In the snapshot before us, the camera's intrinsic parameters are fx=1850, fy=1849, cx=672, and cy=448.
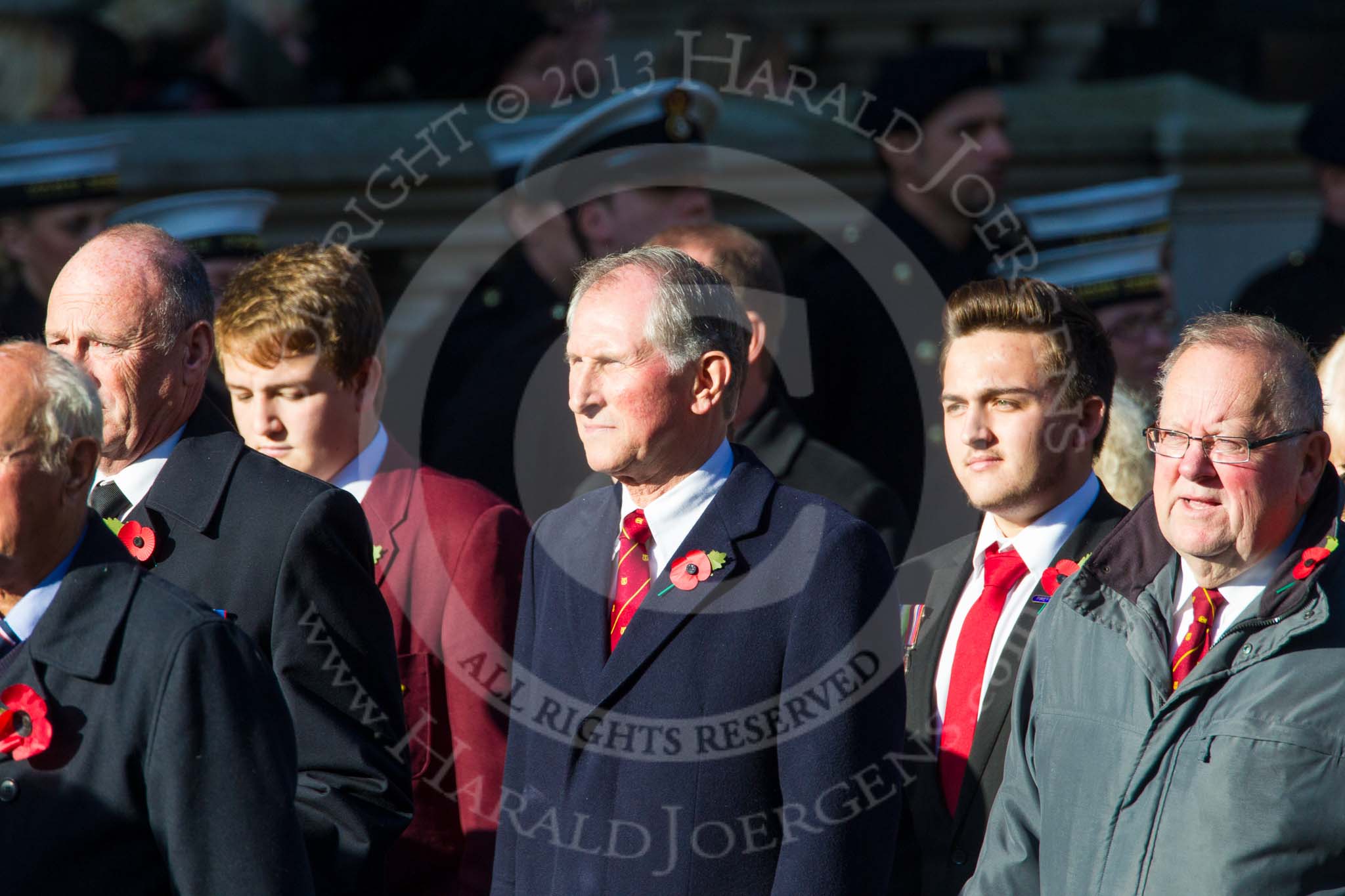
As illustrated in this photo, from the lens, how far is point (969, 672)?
139 inches

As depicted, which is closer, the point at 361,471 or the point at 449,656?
the point at 449,656

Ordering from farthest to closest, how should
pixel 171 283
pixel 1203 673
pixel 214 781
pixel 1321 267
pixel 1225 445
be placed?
pixel 1321 267 < pixel 171 283 < pixel 1225 445 < pixel 1203 673 < pixel 214 781

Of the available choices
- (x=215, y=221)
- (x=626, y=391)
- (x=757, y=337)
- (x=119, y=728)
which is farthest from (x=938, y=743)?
(x=215, y=221)

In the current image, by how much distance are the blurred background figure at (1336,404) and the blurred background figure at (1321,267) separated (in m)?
1.74

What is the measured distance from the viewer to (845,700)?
303cm

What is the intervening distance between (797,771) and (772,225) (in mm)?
3943

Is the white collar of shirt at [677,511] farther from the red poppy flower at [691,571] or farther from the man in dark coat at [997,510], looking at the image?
the man in dark coat at [997,510]

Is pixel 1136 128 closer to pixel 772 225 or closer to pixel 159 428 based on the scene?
pixel 772 225

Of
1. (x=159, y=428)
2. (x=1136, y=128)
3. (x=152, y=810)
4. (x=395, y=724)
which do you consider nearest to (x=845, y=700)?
(x=395, y=724)

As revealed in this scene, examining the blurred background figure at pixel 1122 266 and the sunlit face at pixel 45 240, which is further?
the sunlit face at pixel 45 240

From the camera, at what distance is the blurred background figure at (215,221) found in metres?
5.55

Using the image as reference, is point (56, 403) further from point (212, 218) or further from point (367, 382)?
point (212, 218)

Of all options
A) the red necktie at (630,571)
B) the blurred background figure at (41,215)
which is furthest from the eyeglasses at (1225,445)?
the blurred background figure at (41,215)

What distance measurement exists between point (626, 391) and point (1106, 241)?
2.51m
